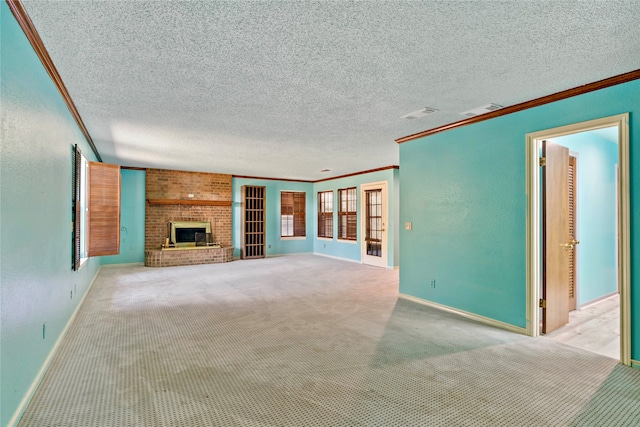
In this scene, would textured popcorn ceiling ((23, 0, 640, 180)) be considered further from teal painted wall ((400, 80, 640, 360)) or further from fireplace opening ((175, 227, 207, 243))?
fireplace opening ((175, 227, 207, 243))

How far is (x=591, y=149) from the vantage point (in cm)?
442

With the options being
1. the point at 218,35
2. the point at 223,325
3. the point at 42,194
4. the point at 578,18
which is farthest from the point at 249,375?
the point at 578,18

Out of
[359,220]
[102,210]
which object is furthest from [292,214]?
[102,210]

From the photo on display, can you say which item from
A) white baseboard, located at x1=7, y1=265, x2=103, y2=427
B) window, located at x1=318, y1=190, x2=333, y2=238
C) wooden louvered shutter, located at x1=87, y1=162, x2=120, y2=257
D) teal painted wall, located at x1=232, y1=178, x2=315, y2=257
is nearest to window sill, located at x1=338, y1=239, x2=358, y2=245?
window, located at x1=318, y1=190, x2=333, y2=238

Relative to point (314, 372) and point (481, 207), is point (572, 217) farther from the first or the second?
point (314, 372)

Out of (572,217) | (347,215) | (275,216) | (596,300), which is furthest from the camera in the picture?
(275,216)

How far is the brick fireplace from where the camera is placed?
26.8 feet

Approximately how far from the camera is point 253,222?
9383 millimetres

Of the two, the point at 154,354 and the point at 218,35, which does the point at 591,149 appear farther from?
the point at 154,354

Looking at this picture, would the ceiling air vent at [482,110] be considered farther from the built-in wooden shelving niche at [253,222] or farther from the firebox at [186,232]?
the firebox at [186,232]

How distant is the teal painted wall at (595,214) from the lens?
14.0 feet

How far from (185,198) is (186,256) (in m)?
1.58

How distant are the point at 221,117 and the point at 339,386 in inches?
127

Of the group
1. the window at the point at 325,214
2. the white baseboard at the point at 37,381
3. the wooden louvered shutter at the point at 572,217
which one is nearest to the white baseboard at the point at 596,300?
the wooden louvered shutter at the point at 572,217
